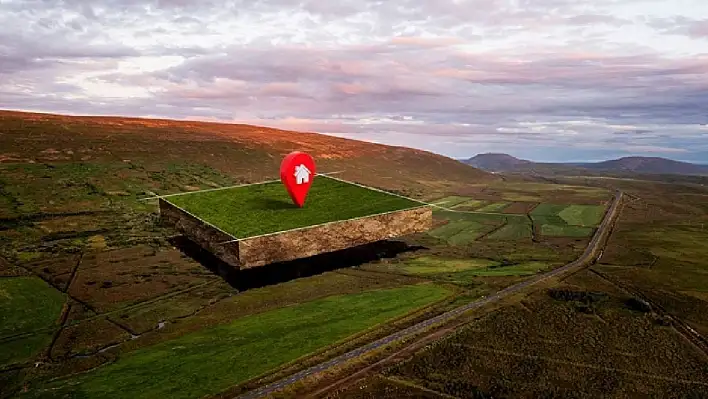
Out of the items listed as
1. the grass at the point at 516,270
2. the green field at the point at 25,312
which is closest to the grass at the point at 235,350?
the green field at the point at 25,312

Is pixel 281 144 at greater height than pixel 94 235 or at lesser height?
greater

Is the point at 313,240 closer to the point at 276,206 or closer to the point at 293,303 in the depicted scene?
the point at 276,206

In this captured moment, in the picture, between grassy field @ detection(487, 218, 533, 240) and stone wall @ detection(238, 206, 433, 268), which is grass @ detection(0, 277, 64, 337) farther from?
grassy field @ detection(487, 218, 533, 240)

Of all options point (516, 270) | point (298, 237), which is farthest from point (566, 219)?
point (298, 237)

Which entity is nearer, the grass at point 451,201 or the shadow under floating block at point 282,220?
the shadow under floating block at point 282,220

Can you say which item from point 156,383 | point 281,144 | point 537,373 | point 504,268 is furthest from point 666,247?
point 281,144

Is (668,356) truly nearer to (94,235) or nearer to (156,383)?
(156,383)

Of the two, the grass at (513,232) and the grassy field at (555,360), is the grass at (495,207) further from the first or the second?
the grassy field at (555,360)
